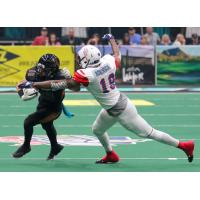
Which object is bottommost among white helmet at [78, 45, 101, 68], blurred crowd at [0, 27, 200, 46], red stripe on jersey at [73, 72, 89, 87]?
blurred crowd at [0, 27, 200, 46]

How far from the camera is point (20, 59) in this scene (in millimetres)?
26688

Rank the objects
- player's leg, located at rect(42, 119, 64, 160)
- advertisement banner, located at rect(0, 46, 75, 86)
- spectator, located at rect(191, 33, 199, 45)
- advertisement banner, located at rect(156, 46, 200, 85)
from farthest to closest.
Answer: spectator, located at rect(191, 33, 199, 45) → advertisement banner, located at rect(156, 46, 200, 85) → advertisement banner, located at rect(0, 46, 75, 86) → player's leg, located at rect(42, 119, 64, 160)

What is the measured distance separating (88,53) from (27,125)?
1.57 meters

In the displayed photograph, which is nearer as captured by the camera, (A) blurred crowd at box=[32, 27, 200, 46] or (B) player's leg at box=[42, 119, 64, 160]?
(B) player's leg at box=[42, 119, 64, 160]

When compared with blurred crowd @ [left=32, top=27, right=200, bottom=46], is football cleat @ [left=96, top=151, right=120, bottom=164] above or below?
above

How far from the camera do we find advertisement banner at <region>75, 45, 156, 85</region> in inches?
1052

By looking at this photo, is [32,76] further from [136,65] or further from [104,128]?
[136,65]

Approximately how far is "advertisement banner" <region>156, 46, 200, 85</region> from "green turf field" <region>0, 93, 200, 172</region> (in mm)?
2819

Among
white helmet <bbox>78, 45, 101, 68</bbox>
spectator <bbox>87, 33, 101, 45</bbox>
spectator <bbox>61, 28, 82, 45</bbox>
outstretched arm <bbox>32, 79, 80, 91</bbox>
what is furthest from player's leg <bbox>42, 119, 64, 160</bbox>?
spectator <bbox>61, 28, 82, 45</bbox>

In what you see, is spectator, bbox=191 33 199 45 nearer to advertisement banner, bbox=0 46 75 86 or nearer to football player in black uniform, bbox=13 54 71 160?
advertisement banner, bbox=0 46 75 86

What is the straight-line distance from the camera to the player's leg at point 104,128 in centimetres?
1227

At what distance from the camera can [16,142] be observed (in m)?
14.6

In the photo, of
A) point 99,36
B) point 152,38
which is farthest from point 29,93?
point 99,36

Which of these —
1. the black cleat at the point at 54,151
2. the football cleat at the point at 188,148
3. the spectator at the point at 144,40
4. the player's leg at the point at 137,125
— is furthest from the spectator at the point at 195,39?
the player's leg at the point at 137,125
